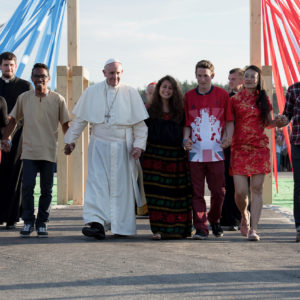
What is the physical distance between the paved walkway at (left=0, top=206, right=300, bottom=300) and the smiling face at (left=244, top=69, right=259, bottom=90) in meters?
1.58

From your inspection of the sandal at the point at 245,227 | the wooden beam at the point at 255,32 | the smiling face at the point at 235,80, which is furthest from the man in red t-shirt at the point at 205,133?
the wooden beam at the point at 255,32

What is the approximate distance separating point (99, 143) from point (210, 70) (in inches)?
55.1

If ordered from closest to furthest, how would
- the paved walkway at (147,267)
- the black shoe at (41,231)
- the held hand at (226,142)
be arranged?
the paved walkway at (147,267), the held hand at (226,142), the black shoe at (41,231)

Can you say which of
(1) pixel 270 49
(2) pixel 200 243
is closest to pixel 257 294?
(2) pixel 200 243

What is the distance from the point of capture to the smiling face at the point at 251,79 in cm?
719

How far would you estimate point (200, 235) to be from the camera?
23.5 feet

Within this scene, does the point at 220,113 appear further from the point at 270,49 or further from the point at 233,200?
the point at 270,49

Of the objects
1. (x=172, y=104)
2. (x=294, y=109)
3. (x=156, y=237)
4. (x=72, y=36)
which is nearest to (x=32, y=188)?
(x=156, y=237)

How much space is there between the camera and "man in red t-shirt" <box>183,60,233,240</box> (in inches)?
283

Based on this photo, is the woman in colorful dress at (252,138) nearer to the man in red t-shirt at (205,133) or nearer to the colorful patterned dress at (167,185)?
the man in red t-shirt at (205,133)

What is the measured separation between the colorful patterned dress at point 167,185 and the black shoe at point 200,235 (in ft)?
0.52

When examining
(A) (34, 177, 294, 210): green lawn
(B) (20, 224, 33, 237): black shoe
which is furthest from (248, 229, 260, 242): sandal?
(A) (34, 177, 294, 210): green lawn

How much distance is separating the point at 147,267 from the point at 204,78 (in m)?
2.50

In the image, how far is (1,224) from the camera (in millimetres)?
8484
